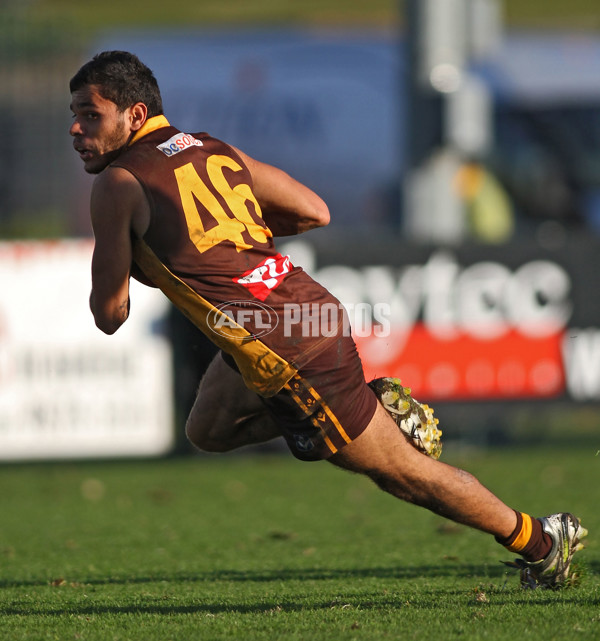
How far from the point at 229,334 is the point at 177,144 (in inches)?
28.1

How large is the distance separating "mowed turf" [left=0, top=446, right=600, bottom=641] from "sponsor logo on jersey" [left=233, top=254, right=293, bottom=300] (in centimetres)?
117

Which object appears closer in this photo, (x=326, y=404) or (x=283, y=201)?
(x=326, y=404)

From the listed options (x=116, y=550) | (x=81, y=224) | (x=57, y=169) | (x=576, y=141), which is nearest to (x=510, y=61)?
(x=576, y=141)

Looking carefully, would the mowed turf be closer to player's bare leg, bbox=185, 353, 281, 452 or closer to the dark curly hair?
player's bare leg, bbox=185, 353, 281, 452

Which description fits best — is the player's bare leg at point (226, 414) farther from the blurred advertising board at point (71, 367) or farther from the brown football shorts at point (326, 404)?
the blurred advertising board at point (71, 367)

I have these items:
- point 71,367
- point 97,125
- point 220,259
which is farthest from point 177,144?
point 71,367

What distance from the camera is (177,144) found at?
14.7 ft

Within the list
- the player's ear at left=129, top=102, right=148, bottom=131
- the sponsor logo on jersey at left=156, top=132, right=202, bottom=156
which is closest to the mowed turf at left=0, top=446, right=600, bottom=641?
the sponsor logo on jersey at left=156, top=132, right=202, bottom=156

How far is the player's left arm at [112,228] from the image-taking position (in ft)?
13.9

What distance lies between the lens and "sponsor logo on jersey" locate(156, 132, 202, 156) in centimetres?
444

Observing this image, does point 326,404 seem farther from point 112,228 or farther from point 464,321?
point 464,321

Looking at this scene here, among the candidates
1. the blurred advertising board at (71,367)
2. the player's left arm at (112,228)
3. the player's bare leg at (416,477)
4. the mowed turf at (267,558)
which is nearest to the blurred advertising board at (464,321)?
the mowed turf at (267,558)

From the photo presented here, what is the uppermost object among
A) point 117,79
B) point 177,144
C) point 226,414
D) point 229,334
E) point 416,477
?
point 117,79

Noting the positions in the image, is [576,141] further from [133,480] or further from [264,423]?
[264,423]
